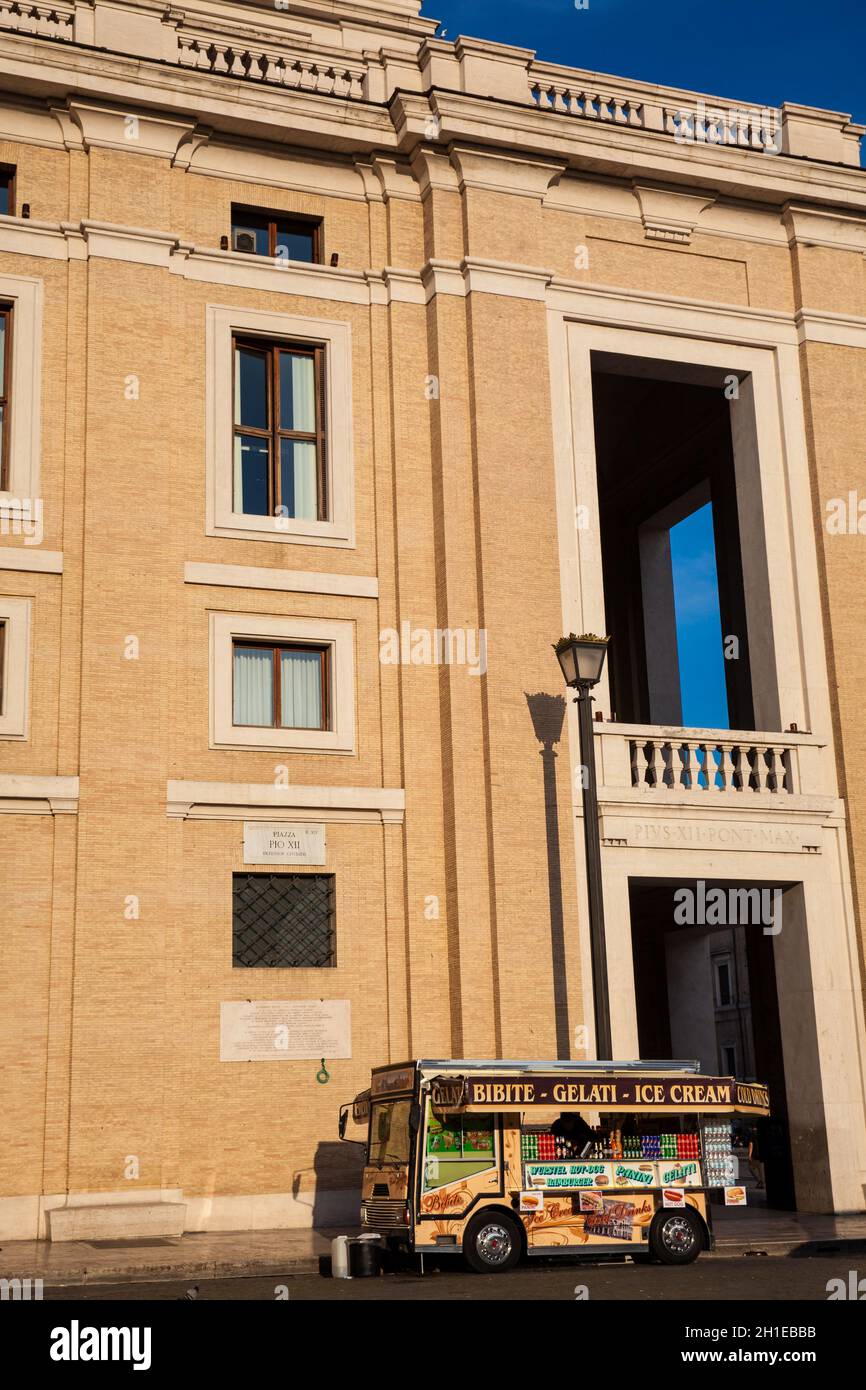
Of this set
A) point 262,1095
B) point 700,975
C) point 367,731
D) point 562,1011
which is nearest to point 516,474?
point 367,731

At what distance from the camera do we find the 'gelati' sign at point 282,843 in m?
20.7

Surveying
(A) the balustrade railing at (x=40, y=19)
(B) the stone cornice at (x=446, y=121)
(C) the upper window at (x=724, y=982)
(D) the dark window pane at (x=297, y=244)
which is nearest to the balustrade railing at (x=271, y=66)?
(B) the stone cornice at (x=446, y=121)

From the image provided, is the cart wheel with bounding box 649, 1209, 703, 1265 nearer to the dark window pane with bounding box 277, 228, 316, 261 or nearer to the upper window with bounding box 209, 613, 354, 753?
the upper window with bounding box 209, 613, 354, 753

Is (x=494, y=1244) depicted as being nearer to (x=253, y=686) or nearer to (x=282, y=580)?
(x=253, y=686)

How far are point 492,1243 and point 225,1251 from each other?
10.3 ft

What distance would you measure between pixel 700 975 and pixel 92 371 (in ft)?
51.0

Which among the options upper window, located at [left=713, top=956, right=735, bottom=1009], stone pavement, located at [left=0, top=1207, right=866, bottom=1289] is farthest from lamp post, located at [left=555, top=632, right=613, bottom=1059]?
upper window, located at [left=713, top=956, right=735, bottom=1009]

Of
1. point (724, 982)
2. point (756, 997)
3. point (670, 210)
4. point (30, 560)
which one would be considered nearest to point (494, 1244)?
point (30, 560)

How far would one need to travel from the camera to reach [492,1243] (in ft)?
50.4

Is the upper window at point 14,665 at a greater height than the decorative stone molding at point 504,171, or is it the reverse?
the decorative stone molding at point 504,171

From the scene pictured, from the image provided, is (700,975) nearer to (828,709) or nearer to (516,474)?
(828,709)

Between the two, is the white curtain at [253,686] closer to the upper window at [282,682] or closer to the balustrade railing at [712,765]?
the upper window at [282,682]

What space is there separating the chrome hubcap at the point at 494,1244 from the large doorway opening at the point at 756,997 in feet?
25.0

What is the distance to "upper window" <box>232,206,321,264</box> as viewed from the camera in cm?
2327
